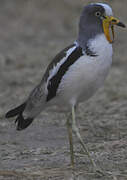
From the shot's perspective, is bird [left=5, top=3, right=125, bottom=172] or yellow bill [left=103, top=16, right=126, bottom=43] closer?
bird [left=5, top=3, right=125, bottom=172]

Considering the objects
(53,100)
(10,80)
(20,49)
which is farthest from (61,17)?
(53,100)

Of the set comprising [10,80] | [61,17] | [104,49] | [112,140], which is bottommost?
[112,140]

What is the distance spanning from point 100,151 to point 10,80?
4.25m

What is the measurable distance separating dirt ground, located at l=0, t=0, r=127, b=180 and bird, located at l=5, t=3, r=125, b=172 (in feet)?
1.49

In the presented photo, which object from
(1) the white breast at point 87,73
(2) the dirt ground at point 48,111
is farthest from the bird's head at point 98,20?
(2) the dirt ground at point 48,111

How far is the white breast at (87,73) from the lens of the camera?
17.1ft

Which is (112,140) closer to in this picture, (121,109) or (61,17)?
(121,109)

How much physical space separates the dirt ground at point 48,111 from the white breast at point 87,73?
28.6 inches

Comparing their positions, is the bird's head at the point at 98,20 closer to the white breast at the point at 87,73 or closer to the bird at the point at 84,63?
the bird at the point at 84,63

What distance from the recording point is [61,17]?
1459cm

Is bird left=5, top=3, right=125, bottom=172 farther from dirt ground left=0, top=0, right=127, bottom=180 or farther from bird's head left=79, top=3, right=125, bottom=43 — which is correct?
dirt ground left=0, top=0, right=127, bottom=180

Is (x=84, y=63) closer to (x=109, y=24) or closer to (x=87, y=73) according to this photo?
(x=87, y=73)

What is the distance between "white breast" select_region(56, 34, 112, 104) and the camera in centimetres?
523

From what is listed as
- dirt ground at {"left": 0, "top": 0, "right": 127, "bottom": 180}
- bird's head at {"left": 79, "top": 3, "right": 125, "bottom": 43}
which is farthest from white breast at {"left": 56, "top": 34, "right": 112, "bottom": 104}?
dirt ground at {"left": 0, "top": 0, "right": 127, "bottom": 180}
